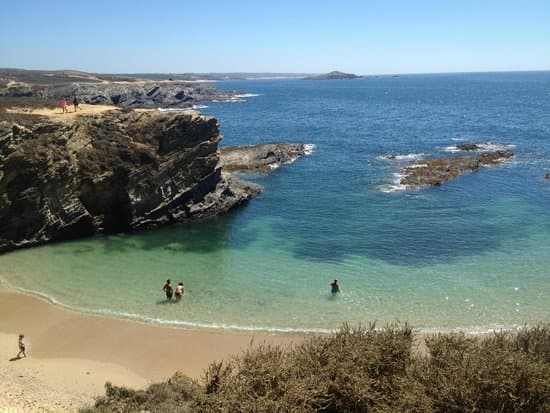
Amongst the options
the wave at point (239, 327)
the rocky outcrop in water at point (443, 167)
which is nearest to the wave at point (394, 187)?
the rocky outcrop in water at point (443, 167)

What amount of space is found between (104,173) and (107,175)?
26 cm

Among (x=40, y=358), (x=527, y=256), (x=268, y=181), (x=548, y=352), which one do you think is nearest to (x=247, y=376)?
(x=548, y=352)

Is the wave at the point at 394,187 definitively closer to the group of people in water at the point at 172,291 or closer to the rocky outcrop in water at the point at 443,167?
the rocky outcrop in water at the point at 443,167

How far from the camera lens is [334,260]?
32.9m

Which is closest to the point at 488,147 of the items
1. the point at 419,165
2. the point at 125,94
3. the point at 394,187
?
the point at 419,165

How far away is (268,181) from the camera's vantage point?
2152 inches

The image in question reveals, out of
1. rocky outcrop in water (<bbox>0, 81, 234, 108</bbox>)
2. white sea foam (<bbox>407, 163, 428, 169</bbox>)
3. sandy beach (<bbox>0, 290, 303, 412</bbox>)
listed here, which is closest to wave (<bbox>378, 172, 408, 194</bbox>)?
white sea foam (<bbox>407, 163, 428, 169</bbox>)

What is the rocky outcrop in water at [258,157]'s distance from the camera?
6047 cm

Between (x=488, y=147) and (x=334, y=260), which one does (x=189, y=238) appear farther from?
(x=488, y=147)

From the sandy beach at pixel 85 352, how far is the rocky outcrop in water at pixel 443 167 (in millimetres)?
32608

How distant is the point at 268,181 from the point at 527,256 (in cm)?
2809

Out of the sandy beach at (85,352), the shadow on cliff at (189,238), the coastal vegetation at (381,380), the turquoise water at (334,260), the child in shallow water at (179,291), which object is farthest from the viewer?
the shadow on cliff at (189,238)

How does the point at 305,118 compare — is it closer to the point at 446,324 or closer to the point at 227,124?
the point at 227,124

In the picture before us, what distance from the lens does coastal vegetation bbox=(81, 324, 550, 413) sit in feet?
43.5
